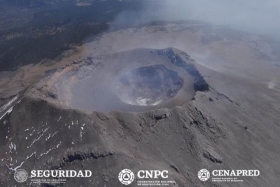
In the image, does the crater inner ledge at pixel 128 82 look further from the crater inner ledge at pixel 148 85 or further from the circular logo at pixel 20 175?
the circular logo at pixel 20 175

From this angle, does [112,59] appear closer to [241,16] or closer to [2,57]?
[2,57]

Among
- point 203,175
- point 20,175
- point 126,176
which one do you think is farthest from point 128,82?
point 20,175

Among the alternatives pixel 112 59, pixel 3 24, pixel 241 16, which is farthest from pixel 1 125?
pixel 241 16

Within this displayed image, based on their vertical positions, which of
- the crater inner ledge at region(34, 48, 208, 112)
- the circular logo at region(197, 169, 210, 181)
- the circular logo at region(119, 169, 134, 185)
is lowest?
the circular logo at region(197, 169, 210, 181)

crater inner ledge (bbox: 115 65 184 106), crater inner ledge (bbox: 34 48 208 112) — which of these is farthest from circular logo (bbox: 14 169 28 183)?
crater inner ledge (bbox: 115 65 184 106)

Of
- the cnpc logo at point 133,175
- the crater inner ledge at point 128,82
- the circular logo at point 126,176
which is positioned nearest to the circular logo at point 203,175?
the cnpc logo at point 133,175

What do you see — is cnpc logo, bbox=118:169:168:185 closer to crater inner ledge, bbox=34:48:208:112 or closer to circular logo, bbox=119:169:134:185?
circular logo, bbox=119:169:134:185
